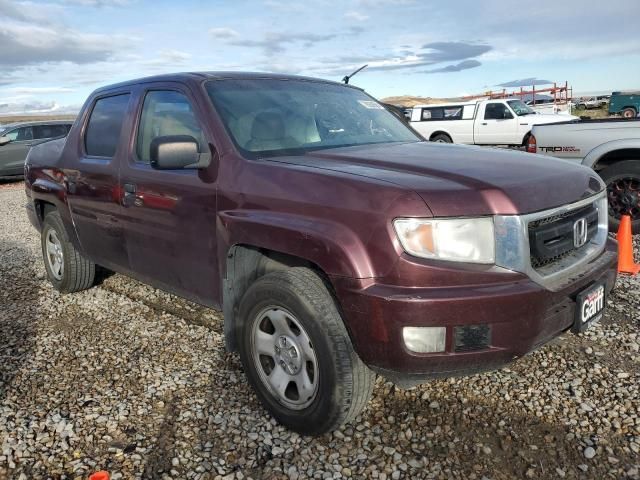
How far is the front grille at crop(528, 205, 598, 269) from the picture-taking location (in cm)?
250

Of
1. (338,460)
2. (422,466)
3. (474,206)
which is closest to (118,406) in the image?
(338,460)

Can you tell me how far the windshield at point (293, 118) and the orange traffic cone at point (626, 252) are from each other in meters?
2.63

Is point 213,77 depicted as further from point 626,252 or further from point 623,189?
point 623,189

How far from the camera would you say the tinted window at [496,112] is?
1798 centimetres

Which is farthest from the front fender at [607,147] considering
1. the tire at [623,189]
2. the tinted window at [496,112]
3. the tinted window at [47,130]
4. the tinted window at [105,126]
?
the tinted window at [47,130]

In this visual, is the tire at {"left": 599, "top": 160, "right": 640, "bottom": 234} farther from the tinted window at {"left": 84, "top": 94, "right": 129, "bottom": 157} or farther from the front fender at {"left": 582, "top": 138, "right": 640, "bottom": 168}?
the tinted window at {"left": 84, "top": 94, "right": 129, "bottom": 157}

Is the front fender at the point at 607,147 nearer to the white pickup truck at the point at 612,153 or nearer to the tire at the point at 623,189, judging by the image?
the white pickup truck at the point at 612,153

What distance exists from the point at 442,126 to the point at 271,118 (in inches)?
652

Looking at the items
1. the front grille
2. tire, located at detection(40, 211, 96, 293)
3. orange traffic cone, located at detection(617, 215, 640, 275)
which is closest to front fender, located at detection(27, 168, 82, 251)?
tire, located at detection(40, 211, 96, 293)

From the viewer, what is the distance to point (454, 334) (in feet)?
7.69

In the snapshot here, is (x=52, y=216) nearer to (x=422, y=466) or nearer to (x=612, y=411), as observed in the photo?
(x=422, y=466)

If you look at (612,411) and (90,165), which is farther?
(90,165)

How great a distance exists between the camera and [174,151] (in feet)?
9.95

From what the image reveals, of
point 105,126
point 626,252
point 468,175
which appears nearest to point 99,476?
point 468,175
